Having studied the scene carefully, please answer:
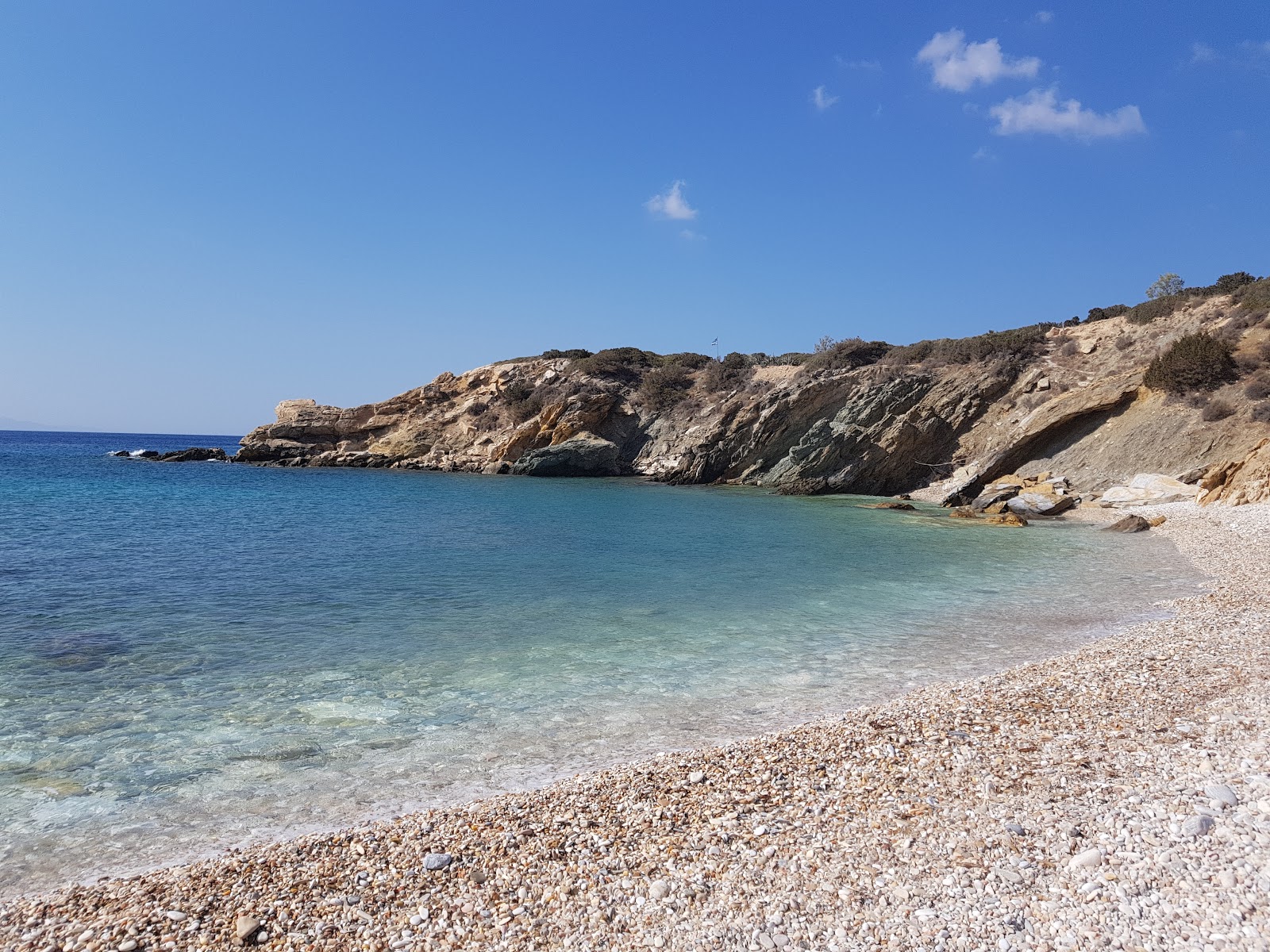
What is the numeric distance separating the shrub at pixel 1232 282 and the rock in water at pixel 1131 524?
23409 millimetres

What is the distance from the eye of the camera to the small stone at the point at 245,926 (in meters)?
3.80

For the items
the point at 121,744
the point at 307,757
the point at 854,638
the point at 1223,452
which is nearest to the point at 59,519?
the point at 121,744

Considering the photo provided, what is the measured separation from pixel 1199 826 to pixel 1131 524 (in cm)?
2173

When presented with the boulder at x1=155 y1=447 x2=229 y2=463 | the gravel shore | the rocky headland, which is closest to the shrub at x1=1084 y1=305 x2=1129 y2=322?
the rocky headland

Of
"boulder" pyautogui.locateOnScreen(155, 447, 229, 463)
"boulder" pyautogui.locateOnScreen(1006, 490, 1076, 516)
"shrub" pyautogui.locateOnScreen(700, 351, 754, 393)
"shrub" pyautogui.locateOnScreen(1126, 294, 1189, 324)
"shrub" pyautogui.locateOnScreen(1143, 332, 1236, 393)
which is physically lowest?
"boulder" pyautogui.locateOnScreen(1006, 490, 1076, 516)

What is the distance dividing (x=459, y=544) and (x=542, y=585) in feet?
19.1

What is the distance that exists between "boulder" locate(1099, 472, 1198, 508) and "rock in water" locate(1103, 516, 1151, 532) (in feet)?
14.1

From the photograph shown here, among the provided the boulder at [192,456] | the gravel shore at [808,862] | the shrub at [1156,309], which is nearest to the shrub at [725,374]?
the shrub at [1156,309]

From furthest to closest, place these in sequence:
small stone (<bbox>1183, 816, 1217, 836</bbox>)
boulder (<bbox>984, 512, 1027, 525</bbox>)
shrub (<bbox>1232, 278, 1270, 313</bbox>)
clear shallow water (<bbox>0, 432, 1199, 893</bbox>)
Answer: shrub (<bbox>1232, 278, 1270, 313</bbox>), boulder (<bbox>984, 512, 1027, 525</bbox>), clear shallow water (<bbox>0, 432, 1199, 893</bbox>), small stone (<bbox>1183, 816, 1217, 836</bbox>)

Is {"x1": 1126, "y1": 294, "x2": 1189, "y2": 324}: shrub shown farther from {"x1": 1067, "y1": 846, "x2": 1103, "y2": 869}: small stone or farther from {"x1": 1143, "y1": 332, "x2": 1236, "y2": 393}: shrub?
{"x1": 1067, "y1": 846, "x2": 1103, "y2": 869}: small stone

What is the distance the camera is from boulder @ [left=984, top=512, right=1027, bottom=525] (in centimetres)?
2512

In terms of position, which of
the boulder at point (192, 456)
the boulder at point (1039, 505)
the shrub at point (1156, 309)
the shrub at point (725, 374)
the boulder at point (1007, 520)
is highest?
the shrub at point (1156, 309)

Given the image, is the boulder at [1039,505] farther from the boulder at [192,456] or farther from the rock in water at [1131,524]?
the boulder at [192,456]

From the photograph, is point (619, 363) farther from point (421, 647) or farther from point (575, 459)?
point (421, 647)
